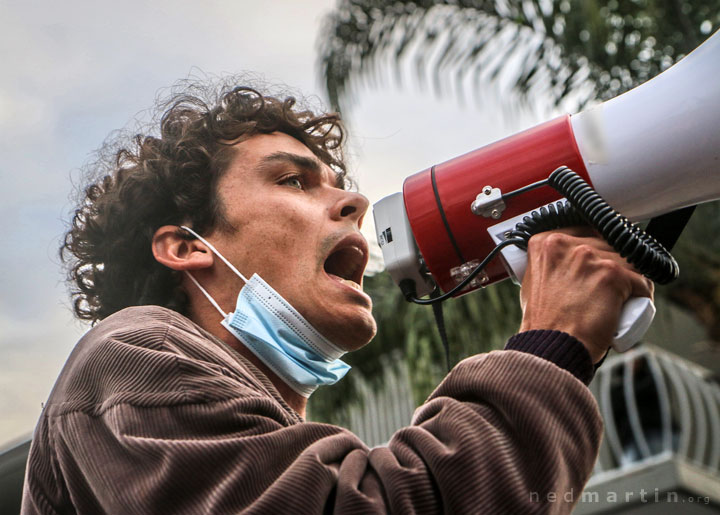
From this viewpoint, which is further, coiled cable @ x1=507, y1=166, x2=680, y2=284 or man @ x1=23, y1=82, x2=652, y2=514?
coiled cable @ x1=507, y1=166, x2=680, y2=284

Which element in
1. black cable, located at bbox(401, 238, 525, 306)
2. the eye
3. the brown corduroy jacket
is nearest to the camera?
the brown corduroy jacket

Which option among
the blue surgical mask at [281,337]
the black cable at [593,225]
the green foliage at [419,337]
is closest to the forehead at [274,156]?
the blue surgical mask at [281,337]

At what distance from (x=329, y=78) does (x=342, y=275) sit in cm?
375

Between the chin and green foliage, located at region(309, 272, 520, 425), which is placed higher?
the chin

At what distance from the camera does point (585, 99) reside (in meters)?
5.57

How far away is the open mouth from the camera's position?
7.54 feet

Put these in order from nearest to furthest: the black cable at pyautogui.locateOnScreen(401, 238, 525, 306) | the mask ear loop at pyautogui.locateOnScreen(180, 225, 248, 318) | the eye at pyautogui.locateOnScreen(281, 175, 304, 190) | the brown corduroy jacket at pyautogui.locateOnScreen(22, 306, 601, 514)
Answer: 1. the brown corduroy jacket at pyautogui.locateOnScreen(22, 306, 601, 514)
2. the black cable at pyautogui.locateOnScreen(401, 238, 525, 306)
3. the mask ear loop at pyautogui.locateOnScreen(180, 225, 248, 318)
4. the eye at pyautogui.locateOnScreen(281, 175, 304, 190)

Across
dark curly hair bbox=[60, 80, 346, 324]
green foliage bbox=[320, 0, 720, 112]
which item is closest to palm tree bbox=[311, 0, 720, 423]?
green foliage bbox=[320, 0, 720, 112]

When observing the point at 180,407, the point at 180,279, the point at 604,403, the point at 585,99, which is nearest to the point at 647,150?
the point at 180,407

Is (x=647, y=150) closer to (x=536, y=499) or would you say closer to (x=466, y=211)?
(x=466, y=211)

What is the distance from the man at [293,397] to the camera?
1.40m

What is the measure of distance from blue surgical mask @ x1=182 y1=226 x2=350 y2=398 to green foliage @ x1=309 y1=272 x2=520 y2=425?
3357 millimetres

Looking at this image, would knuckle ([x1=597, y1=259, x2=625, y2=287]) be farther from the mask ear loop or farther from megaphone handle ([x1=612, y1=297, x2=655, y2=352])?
the mask ear loop

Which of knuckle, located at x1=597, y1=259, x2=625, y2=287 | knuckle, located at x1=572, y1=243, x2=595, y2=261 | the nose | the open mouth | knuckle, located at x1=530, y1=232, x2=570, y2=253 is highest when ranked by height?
the nose
